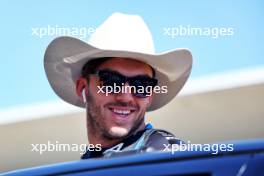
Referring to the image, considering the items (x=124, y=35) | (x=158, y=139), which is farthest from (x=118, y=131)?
(x=124, y=35)

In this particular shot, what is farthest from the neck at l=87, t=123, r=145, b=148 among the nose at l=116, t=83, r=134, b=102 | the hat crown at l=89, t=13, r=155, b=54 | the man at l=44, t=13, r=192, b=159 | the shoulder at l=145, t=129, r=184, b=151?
the hat crown at l=89, t=13, r=155, b=54

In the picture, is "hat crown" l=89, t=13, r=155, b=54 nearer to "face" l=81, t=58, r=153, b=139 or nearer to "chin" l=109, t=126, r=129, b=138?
"face" l=81, t=58, r=153, b=139

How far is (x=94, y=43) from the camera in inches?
106

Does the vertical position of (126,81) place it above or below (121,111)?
above

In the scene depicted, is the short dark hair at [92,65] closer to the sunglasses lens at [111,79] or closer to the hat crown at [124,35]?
the hat crown at [124,35]

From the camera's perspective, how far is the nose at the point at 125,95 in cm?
231

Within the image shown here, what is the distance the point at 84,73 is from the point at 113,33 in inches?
9.8

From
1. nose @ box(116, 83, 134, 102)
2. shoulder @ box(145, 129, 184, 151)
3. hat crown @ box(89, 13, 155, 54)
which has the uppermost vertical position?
hat crown @ box(89, 13, 155, 54)

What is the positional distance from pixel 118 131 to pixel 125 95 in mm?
169

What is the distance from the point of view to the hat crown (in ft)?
8.60

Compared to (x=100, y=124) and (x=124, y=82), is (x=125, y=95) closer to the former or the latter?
(x=124, y=82)

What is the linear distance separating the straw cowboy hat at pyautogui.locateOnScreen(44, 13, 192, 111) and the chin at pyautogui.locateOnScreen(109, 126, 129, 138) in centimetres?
39

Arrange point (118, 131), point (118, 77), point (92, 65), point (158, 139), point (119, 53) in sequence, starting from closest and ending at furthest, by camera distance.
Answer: point (158, 139)
point (118, 131)
point (118, 77)
point (119, 53)
point (92, 65)

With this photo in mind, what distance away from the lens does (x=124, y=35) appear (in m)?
2.73
